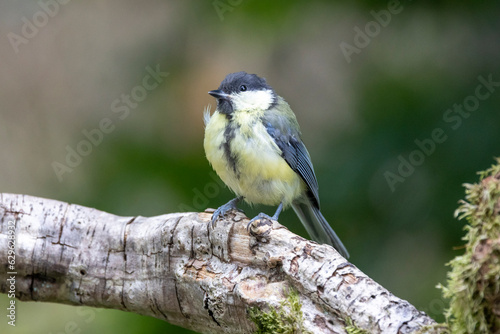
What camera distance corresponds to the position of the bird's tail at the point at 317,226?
2988mm

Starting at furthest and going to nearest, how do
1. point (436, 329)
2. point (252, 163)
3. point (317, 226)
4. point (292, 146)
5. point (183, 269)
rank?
point (317, 226)
point (292, 146)
point (252, 163)
point (183, 269)
point (436, 329)

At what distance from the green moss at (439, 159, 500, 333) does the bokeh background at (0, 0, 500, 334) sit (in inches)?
62.4

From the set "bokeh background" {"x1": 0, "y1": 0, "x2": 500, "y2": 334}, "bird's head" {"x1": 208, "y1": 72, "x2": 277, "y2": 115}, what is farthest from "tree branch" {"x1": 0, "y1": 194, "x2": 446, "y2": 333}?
"bird's head" {"x1": 208, "y1": 72, "x2": 277, "y2": 115}

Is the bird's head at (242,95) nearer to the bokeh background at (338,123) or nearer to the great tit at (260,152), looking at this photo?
the great tit at (260,152)

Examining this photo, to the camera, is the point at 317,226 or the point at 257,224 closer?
the point at 257,224

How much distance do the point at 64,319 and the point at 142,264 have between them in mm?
1252

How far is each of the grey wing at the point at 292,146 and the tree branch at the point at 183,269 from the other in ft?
1.91

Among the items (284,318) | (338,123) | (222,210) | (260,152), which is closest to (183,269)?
(222,210)

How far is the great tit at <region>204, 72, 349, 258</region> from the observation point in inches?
109

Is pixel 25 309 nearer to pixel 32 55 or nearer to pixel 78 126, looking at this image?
pixel 78 126

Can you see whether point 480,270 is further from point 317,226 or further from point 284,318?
point 317,226

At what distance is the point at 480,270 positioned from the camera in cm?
138

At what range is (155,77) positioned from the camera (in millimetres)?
3701

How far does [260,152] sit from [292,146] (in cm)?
27
